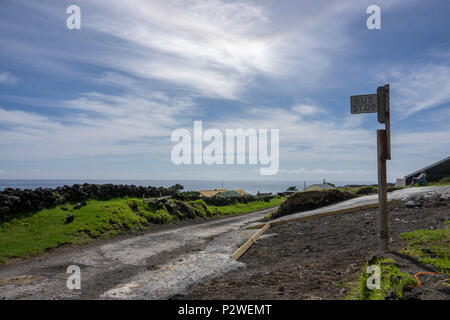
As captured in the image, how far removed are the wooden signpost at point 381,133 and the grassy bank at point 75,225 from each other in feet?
40.8

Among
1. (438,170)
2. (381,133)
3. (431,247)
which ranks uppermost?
(381,133)

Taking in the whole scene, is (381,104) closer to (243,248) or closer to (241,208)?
(243,248)

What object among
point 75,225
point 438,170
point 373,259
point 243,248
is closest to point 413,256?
point 373,259

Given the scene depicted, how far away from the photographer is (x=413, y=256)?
654cm

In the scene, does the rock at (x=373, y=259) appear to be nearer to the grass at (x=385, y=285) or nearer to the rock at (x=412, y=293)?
the grass at (x=385, y=285)

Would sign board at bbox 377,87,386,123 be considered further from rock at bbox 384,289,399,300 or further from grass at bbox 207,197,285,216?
grass at bbox 207,197,285,216

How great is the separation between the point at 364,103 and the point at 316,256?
4338 mm

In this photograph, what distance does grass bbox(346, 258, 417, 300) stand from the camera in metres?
4.65

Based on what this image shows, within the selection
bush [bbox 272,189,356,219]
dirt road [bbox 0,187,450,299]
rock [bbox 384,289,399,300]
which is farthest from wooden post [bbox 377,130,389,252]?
bush [bbox 272,189,356,219]

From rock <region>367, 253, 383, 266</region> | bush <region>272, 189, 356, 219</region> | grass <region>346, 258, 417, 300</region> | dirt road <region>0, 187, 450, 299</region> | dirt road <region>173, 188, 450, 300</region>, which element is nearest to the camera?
grass <region>346, 258, 417, 300</region>

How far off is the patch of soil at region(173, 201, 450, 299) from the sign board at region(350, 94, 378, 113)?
11.0ft
